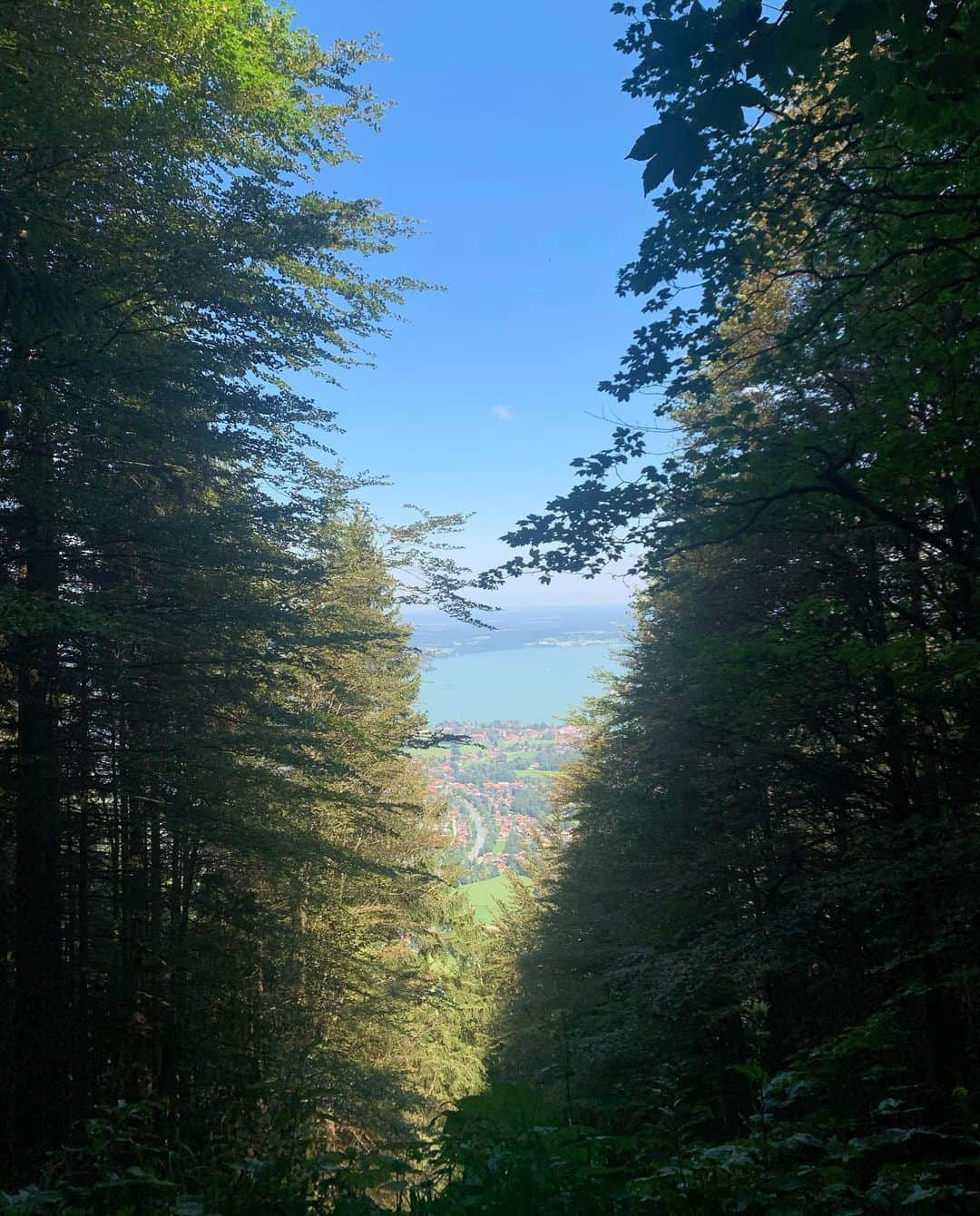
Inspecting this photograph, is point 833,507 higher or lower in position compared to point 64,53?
lower

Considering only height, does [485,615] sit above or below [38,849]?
above

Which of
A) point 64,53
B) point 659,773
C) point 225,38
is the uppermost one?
point 225,38

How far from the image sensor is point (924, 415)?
6.92m

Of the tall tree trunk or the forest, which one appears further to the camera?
the tall tree trunk

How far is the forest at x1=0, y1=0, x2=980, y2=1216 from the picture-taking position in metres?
3.17

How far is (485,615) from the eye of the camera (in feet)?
38.0

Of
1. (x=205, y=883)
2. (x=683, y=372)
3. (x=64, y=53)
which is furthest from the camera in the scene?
(x=205, y=883)

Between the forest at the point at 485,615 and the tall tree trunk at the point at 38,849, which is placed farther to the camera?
the tall tree trunk at the point at 38,849

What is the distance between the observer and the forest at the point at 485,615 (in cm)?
317

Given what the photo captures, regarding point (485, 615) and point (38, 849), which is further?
point (485, 615)

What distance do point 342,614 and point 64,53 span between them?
8.21m

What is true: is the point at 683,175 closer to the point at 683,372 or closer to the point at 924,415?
the point at 683,372

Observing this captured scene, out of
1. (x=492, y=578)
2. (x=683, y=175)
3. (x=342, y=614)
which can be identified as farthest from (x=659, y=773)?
(x=683, y=175)

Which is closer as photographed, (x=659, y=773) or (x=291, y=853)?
(x=291, y=853)
